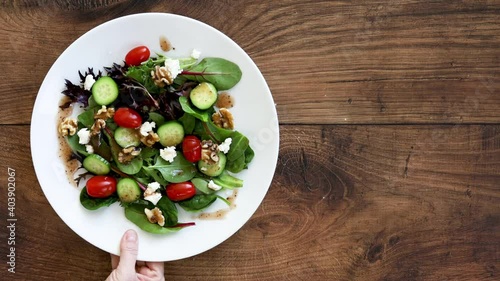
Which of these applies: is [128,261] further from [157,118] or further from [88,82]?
[88,82]

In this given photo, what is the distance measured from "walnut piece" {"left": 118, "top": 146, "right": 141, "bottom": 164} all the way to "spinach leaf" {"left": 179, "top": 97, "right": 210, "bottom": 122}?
0.72ft

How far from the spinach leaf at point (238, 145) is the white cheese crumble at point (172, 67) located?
0.90 feet

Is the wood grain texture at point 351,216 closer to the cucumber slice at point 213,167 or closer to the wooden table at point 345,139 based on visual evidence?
the wooden table at point 345,139

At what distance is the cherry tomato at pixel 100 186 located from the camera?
1.73 metres

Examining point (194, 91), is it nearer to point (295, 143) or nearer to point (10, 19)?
point (295, 143)

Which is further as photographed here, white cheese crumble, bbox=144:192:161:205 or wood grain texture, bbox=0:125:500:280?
wood grain texture, bbox=0:125:500:280

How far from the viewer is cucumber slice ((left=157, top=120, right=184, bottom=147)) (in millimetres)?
1749

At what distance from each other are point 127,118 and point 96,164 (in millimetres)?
192

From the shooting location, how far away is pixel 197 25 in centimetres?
173

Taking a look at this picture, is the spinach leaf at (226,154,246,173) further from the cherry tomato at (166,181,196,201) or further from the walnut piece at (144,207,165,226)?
the walnut piece at (144,207,165,226)

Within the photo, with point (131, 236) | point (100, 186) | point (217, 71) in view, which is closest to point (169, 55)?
point (217, 71)

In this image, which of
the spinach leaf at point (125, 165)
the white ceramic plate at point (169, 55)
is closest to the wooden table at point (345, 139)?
the white ceramic plate at point (169, 55)

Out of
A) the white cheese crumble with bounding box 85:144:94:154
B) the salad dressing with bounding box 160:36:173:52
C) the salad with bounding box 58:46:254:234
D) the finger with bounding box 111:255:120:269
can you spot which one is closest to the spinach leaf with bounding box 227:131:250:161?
the salad with bounding box 58:46:254:234

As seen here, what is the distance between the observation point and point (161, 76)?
5.59ft
